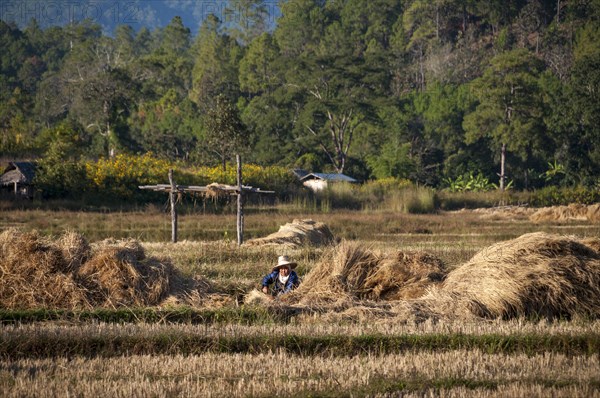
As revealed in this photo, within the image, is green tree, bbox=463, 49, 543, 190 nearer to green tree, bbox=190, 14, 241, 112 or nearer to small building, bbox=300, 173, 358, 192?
small building, bbox=300, 173, 358, 192

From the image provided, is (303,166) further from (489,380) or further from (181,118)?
(489,380)

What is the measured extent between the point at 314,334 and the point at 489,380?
2272 mm

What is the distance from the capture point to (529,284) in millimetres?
10867

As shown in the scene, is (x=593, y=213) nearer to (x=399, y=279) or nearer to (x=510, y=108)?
(x=510, y=108)

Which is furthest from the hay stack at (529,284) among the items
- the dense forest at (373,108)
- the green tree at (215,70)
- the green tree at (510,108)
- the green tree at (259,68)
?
the green tree at (259,68)

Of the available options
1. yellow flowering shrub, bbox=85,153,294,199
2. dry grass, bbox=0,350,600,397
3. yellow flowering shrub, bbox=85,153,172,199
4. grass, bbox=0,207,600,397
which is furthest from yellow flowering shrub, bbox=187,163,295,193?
dry grass, bbox=0,350,600,397

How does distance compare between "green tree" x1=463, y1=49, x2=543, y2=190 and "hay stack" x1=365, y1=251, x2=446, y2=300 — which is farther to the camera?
"green tree" x1=463, y1=49, x2=543, y2=190

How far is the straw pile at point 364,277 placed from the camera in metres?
11.7

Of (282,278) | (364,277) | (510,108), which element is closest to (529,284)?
(364,277)

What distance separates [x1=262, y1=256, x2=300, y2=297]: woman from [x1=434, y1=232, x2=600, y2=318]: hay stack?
7.10 ft

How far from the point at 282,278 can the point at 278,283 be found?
101 mm

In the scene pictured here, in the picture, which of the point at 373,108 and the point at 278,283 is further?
the point at 373,108

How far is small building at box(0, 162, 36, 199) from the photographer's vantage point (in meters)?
33.8

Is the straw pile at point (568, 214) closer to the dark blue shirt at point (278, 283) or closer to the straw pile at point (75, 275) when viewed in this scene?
the dark blue shirt at point (278, 283)
